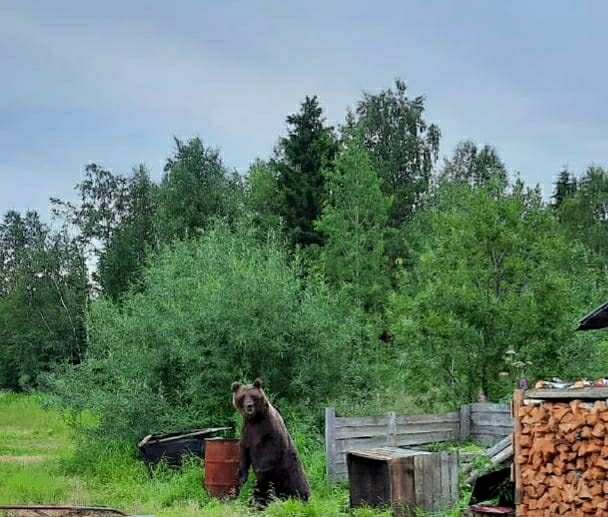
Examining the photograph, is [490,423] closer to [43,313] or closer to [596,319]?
[596,319]

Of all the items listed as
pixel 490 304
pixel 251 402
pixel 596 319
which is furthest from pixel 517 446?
pixel 490 304

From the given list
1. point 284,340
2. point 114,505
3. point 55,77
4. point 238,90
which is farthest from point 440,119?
point 114,505

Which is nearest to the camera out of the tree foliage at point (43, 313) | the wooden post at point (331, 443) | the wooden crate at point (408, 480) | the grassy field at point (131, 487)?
the wooden crate at point (408, 480)

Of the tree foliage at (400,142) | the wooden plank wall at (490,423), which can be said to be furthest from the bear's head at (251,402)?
the tree foliage at (400,142)

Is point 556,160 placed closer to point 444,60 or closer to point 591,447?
point 444,60

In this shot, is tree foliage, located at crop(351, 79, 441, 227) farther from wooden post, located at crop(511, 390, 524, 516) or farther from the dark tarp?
wooden post, located at crop(511, 390, 524, 516)

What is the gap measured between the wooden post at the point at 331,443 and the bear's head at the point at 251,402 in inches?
36.4

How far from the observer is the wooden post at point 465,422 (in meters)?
11.5

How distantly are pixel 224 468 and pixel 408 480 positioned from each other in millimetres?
2760

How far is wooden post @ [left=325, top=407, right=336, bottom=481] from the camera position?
10000 millimetres

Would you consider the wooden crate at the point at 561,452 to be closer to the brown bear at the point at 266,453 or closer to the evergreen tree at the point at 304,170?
the brown bear at the point at 266,453

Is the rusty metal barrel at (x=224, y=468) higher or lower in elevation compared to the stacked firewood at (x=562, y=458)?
lower

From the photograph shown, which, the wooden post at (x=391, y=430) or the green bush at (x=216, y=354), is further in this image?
the green bush at (x=216, y=354)

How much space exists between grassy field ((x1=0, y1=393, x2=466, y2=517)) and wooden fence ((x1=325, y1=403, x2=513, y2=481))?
19.6 inches
